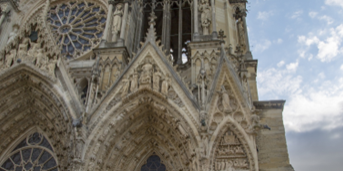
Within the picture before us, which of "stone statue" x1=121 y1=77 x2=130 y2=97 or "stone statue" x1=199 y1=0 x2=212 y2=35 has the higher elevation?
"stone statue" x1=199 y1=0 x2=212 y2=35

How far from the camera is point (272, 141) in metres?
9.86

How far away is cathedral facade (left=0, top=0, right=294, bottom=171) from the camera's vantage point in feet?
30.1

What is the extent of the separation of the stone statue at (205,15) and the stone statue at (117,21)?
10.2 feet

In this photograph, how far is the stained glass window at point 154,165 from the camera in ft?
34.0

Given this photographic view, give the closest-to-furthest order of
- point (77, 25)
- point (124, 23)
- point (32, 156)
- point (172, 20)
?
1. point (32, 156)
2. point (124, 23)
3. point (77, 25)
4. point (172, 20)

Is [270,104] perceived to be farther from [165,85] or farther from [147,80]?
[147,80]

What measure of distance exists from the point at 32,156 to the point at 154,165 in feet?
13.1

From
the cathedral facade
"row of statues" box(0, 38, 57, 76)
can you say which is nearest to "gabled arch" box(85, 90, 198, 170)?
the cathedral facade

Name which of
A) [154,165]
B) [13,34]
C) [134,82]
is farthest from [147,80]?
[13,34]

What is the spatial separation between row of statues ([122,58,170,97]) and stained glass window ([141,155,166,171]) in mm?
2154

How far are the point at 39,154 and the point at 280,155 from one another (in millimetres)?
7426

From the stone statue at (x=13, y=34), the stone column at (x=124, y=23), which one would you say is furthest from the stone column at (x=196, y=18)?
the stone statue at (x=13, y=34)

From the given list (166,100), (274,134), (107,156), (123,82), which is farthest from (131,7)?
(274,134)

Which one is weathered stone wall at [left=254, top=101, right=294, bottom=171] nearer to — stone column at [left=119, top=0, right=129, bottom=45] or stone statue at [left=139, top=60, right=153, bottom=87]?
stone statue at [left=139, top=60, right=153, bottom=87]
